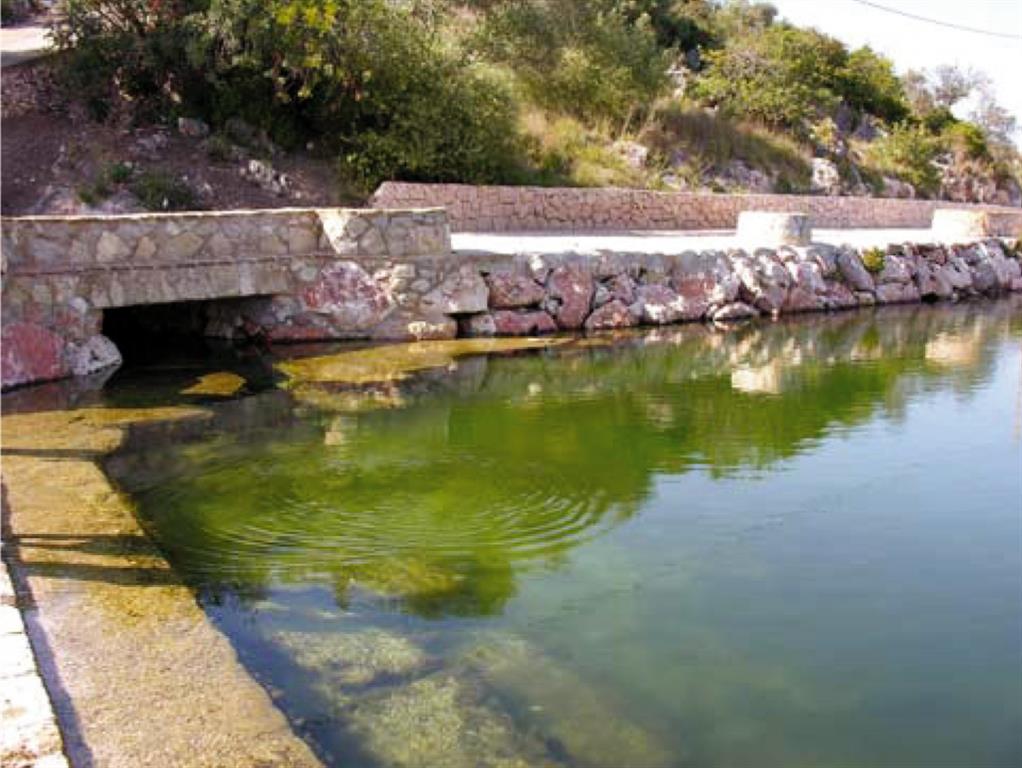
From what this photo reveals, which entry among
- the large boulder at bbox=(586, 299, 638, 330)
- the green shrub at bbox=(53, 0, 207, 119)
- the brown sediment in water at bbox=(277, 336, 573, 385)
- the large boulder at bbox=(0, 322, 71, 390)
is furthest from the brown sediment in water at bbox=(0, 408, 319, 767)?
the green shrub at bbox=(53, 0, 207, 119)

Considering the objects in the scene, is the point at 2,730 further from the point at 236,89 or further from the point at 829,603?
the point at 236,89

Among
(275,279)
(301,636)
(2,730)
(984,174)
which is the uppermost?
(984,174)

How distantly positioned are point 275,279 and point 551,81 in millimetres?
13719

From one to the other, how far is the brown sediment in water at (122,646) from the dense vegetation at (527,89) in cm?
347

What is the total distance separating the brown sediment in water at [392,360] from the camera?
41.9ft

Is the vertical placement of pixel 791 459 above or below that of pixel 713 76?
below

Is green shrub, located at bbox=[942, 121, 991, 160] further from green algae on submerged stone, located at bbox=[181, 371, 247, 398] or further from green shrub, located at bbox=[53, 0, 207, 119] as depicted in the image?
green algae on submerged stone, located at bbox=[181, 371, 247, 398]

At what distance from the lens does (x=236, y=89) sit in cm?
1970

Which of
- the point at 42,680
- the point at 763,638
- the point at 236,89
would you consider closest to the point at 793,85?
the point at 236,89

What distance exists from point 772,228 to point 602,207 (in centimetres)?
380

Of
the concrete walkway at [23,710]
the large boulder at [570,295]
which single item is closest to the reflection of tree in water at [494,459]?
the large boulder at [570,295]

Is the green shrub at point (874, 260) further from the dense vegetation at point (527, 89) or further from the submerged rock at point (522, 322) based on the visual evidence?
the submerged rock at point (522, 322)

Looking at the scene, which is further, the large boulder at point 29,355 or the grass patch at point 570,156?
the grass patch at point 570,156

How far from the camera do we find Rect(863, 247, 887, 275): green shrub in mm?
20609
